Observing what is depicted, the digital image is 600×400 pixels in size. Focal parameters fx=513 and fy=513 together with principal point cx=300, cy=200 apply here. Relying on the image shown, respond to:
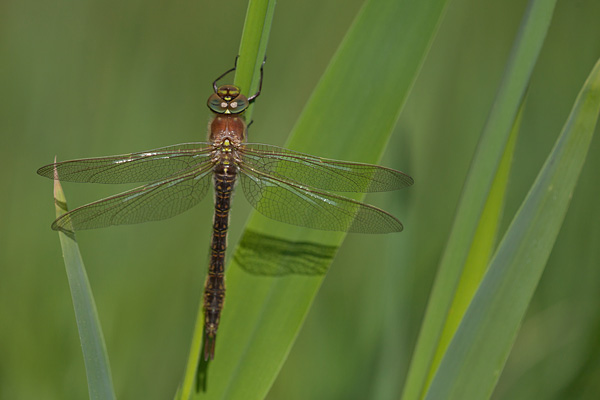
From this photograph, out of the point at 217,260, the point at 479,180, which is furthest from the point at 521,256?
the point at 217,260

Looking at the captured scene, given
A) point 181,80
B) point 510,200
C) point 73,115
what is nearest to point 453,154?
point 510,200

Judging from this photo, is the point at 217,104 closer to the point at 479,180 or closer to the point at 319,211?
the point at 319,211

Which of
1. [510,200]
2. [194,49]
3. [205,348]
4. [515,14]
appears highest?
[515,14]

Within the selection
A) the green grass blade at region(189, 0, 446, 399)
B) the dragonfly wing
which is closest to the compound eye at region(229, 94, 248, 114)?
the dragonfly wing

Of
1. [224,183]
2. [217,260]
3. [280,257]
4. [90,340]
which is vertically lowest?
[90,340]

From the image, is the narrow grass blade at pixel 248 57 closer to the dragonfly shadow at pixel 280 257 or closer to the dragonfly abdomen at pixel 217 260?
the dragonfly abdomen at pixel 217 260

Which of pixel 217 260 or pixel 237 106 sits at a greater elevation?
pixel 237 106

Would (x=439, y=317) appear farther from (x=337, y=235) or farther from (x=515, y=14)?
(x=515, y=14)

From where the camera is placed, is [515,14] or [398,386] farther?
[515,14]
